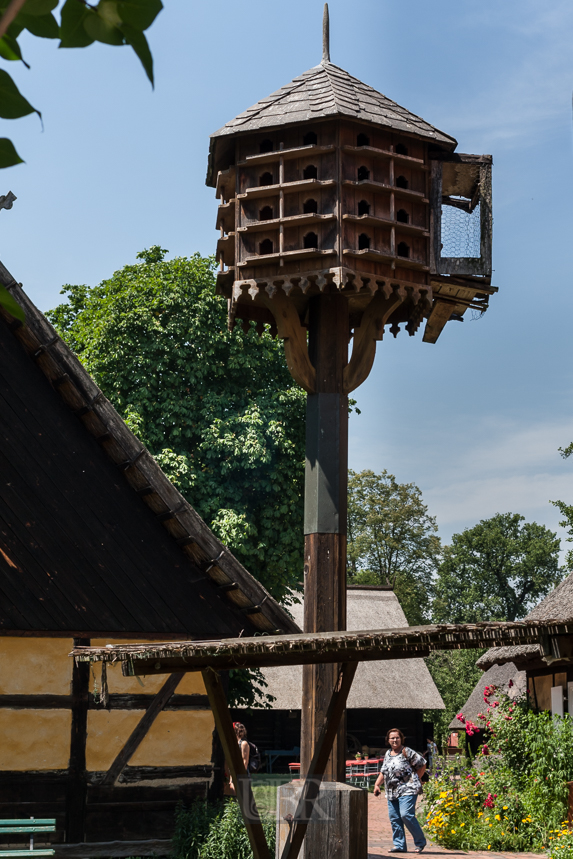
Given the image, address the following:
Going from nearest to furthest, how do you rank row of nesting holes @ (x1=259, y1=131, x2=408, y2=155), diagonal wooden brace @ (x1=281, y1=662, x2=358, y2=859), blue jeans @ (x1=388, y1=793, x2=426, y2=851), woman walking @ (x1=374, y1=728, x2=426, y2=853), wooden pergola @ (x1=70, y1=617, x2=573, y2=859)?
wooden pergola @ (x1=70, y1=617, x2=573, y2=859), diagonal wooden brace @ (x1=281, y1=662, x2=358, y2=859), row of nesting holes @ (x1=259, y1=131, x2=408, y2=155), blue jeans @ (x1=388, y1=793, x2=426, y2=851), woman walking @ (x1=374, y1=728, x2=426, y2=853)

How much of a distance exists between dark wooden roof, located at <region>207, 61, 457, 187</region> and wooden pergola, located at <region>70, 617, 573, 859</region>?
5197 millimetres

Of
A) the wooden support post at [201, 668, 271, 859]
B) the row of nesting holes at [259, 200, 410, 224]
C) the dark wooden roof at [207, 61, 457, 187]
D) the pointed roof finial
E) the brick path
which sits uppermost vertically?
the pointed roof finial

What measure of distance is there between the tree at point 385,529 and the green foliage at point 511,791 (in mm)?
34856

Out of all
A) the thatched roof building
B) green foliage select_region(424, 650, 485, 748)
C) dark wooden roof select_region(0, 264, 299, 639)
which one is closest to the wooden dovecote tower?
dark wooden roof select_region(0, 264, 299, 639)

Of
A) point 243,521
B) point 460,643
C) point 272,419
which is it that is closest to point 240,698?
point 243,521

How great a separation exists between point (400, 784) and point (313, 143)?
748 centimetres

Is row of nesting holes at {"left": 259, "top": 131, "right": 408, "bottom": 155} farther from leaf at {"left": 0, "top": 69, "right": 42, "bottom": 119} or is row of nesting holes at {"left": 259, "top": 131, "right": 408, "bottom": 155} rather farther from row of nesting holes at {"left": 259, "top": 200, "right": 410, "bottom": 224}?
leaf at {"left": 0, "top": 69, "right": 42, "bottom": 119}

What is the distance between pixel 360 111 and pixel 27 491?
197 inches

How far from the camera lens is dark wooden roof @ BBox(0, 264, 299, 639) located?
906 centimetres

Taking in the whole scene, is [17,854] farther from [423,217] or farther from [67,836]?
[423,217]

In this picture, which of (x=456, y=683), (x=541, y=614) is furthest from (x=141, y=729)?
(x=456, y=683)

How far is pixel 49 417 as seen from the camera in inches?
394

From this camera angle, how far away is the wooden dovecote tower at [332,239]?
27.6ft

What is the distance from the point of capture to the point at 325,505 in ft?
27.2
